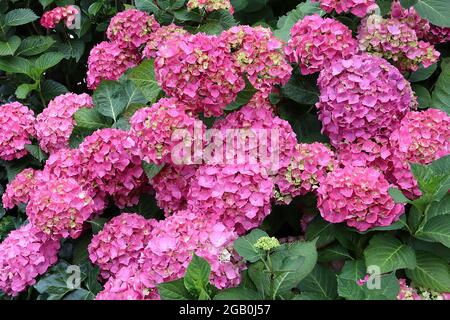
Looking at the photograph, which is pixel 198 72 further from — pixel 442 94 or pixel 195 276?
pixel 442 94

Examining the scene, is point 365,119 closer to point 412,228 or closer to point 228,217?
point 412,228

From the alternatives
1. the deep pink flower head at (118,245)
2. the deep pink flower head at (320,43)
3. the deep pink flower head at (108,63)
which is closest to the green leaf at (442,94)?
the deep pink flower head at (320,43)

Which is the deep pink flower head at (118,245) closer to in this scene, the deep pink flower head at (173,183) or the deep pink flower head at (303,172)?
the deep pink flower head at (173,183)

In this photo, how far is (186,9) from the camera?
8.27 ft

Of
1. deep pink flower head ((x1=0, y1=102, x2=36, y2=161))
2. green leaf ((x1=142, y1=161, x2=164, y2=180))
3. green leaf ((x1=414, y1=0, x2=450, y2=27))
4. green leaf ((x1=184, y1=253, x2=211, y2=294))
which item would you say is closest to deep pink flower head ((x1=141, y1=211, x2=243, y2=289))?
green leaf ((x1=184, y1=253, x2=211, y2=294))

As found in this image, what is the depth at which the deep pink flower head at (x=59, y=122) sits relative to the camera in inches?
89.2

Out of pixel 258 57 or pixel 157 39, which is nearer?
pixel 258 57

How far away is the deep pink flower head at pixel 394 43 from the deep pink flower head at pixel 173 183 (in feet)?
2.60

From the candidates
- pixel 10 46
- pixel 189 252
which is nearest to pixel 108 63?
pixel 10 46

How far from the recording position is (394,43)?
207 centimetres

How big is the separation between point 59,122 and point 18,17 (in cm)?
94

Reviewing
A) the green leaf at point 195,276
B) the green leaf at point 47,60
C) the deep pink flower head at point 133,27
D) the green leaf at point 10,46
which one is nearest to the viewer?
the green leaf at point 195,276

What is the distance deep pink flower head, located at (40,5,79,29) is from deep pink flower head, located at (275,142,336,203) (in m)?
1.57
